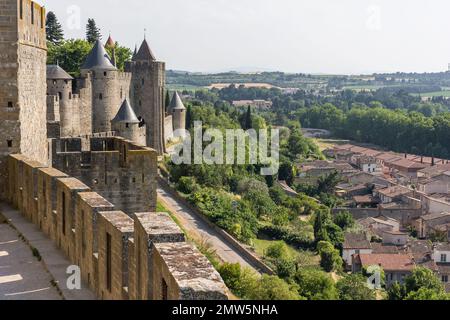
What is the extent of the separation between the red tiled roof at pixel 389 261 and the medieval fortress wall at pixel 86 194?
119 ft

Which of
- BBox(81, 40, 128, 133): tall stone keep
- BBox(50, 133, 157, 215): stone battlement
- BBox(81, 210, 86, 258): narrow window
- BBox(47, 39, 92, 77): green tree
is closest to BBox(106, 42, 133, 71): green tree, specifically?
BBox(47, 39, 92, 77): green tree

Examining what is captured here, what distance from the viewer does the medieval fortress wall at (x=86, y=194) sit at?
22.7 ft

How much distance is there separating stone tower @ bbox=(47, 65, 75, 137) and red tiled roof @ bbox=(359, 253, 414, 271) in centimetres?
2894

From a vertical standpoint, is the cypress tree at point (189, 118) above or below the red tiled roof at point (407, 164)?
above

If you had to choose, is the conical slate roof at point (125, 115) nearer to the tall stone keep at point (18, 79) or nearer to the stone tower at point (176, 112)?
the tall stone keep at point (18, 79)

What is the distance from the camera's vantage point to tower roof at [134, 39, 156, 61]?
46.4 m

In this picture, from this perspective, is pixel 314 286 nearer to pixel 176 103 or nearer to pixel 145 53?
pixel 145 53

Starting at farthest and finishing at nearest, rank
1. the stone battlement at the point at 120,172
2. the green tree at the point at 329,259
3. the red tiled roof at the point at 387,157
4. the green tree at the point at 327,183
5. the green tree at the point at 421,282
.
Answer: the red tiled roof at the point at 387,157, the green tree at the point at 327,183, the green tree at the point at 329,259, the green tree at the point at 421,282, the stone battlement at the point at 120,172

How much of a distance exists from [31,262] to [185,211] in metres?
35.5

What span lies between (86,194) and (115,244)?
215cm

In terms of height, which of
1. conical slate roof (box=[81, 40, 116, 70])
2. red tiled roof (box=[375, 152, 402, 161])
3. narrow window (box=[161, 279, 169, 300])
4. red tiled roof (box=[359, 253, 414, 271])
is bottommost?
red tiled roof (box=[359, 253, 414, 271])

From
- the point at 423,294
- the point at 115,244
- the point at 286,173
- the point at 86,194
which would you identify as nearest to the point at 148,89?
the point at 423,294

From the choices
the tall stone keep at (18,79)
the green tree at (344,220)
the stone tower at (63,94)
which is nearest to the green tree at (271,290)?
the stone tower at (63,94)

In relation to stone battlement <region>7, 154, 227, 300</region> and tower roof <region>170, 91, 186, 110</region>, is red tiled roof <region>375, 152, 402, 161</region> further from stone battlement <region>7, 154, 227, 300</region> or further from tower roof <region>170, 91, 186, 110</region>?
stone battlement <region>7, 154, 227, 300</region>
